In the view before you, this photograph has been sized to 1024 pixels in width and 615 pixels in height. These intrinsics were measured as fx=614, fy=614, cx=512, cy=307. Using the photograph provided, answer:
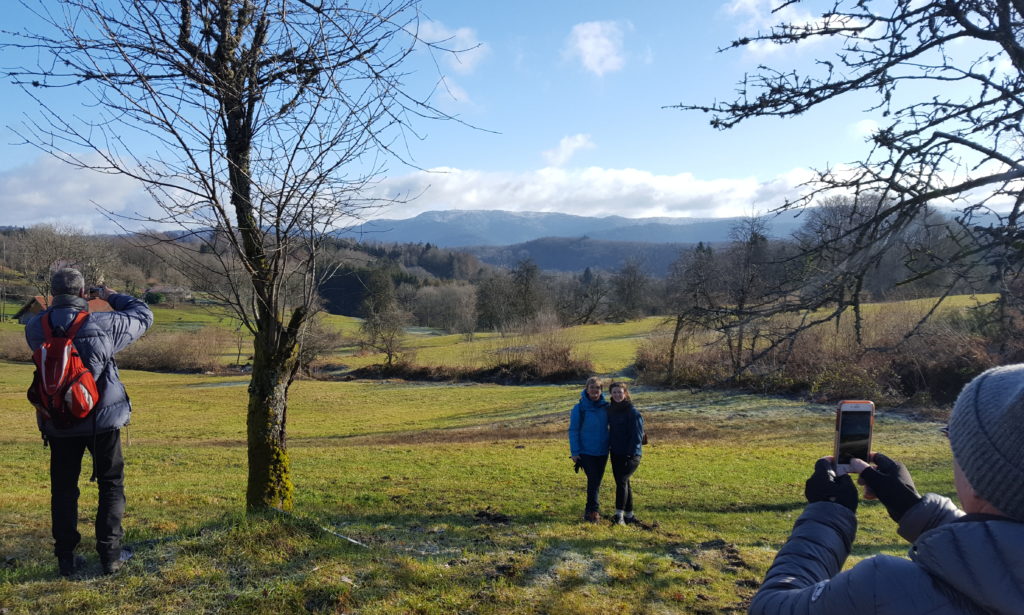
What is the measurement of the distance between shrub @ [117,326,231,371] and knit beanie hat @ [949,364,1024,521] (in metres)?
57.8

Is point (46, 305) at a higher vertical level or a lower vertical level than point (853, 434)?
higher

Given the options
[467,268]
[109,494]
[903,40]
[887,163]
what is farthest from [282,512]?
[467,268]

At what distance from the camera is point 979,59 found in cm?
527

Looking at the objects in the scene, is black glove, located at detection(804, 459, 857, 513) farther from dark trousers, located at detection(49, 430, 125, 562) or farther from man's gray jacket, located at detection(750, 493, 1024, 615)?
dark trousers, located at detection(49, 430, 125, 562)

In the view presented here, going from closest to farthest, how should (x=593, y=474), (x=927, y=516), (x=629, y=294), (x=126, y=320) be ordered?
(x=927, y=516), (x=126, y=320), (x=593, y=474), (x=629, y=294)

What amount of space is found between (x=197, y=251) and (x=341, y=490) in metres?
6.74

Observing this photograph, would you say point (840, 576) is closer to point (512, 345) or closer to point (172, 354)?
point (512, 345)

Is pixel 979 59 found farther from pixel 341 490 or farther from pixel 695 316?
pixel 341 490

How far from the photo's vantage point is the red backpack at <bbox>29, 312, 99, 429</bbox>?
3.98 metres

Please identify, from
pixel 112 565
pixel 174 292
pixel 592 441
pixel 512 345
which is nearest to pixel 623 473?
pixel 592 441

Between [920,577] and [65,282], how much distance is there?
16.8ft

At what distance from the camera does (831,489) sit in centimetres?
222

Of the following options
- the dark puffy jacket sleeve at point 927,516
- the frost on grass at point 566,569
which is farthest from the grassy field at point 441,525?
the dark puffy jacket sleeve at point 927,516

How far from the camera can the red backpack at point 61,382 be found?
398 centimetres
